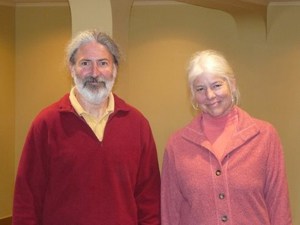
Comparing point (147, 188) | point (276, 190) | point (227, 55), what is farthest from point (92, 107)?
point (227, 55)

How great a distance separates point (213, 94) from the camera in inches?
82.7

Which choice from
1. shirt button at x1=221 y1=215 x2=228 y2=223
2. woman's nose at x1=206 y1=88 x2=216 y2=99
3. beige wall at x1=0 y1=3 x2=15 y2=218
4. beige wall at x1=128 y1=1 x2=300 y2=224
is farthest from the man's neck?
beige wall at x1=0 y1=3 x2=15 y2=218

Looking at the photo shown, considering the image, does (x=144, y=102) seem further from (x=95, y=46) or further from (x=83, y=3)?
(x=95, y=46)

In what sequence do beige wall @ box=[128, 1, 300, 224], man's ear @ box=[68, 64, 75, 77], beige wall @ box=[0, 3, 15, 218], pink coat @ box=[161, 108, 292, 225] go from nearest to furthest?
pink coat @ box=[161, 108, 292, 225], man's ear @ box=[68, 64, 75, 77], beige wall @ box=[128, 1, 300, 224], beige wall @ box=[0, 3, 15, 218]

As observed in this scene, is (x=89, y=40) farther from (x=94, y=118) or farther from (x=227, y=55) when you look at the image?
Result: (x=227, y=55)

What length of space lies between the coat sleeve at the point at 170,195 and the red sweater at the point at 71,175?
0.13 metres

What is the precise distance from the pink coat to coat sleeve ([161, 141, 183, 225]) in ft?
0.09

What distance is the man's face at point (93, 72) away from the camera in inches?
84.3

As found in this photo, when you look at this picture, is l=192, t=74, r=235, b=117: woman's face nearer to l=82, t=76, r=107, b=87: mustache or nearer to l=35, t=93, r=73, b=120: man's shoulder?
l=82, t=76, r=107, b=87: mustache

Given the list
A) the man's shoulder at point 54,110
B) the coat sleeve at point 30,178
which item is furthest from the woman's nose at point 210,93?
the coat sleeve at point 30,178

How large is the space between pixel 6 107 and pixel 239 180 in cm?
425

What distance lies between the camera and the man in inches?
83.1

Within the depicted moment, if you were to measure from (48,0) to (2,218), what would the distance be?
7.45 ft

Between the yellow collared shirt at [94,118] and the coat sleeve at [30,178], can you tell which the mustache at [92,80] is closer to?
the yellow collared shirt at [94,118]
